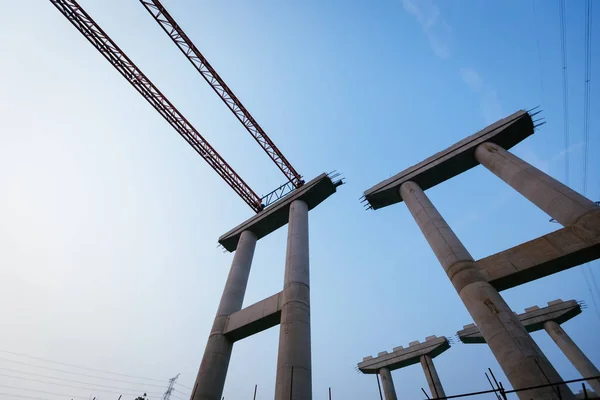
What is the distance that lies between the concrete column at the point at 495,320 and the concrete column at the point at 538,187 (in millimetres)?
4191

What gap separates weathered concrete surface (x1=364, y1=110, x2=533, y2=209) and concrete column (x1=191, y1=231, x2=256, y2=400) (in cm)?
1045

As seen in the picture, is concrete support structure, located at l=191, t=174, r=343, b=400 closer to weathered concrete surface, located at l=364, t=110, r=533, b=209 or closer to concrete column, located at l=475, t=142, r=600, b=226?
weathered concrete surface, located at l=364, t=110, r=533, b=209

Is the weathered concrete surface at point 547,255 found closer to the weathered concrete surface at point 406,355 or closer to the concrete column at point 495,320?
the concrete column at point 495,320

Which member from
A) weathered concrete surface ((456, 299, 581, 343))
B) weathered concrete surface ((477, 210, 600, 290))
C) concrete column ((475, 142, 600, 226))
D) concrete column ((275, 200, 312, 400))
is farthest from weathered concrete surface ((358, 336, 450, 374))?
concrete column ((275, 200, 312, 400))

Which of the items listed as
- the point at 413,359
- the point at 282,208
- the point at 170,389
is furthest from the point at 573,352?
the point at 170,389

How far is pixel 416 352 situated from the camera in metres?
32.2

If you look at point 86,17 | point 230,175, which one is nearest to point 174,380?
point 230,175

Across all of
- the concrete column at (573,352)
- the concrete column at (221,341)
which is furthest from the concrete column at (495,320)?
the concrete column at (573,352)

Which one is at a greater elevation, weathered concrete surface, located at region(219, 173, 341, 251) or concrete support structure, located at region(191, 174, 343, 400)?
weathered concrete surface, located at region(219, 173, 341, 251)

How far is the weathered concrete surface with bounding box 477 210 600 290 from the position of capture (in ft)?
40.7

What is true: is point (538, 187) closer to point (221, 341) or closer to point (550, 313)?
point (221, 341)

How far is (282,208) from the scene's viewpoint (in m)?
23.3

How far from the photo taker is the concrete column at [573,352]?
23031 mm

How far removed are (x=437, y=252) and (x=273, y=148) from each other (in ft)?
84.8
